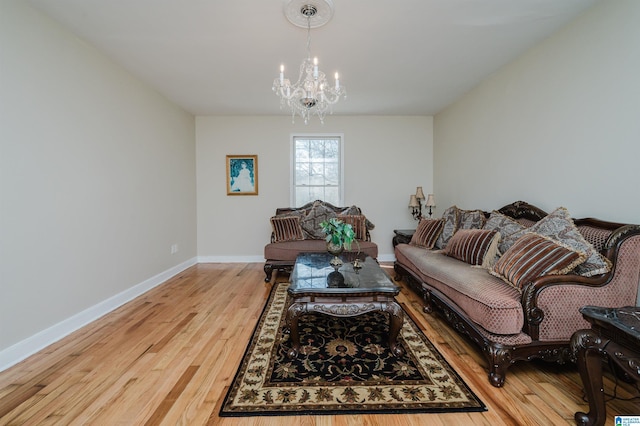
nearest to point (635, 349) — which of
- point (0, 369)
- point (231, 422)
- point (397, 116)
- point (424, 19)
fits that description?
point (231, 422)

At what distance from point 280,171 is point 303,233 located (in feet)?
4.52

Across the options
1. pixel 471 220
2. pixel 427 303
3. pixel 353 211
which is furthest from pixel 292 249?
pixel 471 220

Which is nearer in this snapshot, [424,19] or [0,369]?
[0,369]

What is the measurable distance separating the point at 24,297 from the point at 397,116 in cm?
530

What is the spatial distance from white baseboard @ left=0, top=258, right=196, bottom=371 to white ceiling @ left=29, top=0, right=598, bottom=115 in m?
2.54

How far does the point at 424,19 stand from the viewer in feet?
7.69

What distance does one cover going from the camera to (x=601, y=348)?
128 cm

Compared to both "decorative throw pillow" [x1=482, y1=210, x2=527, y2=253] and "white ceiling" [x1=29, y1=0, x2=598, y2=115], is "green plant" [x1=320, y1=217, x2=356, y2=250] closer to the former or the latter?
"decorative throw pillow" [x1=482, y1=210, x2=527, y2=253]

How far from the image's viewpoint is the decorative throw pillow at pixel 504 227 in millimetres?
2574

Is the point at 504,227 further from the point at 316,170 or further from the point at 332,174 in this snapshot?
the point at 316,170

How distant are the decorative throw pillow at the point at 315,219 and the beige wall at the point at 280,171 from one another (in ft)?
2.29

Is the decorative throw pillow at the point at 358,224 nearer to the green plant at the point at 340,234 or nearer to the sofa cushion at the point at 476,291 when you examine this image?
the sofa cushion at the point at 476,291

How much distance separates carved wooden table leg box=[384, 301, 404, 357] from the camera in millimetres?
2000

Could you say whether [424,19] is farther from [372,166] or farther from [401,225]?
[401,225]
